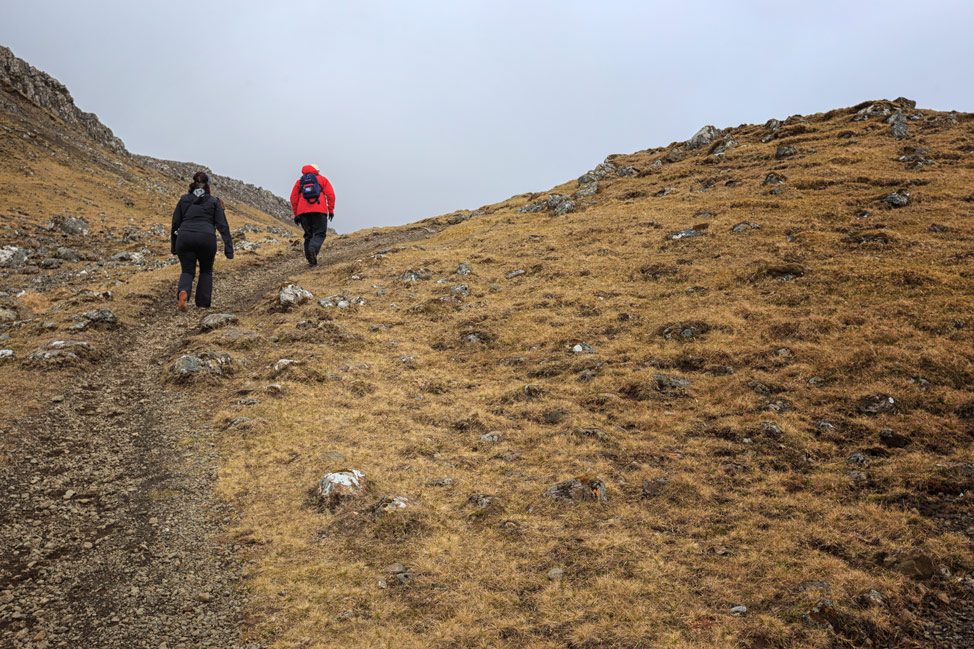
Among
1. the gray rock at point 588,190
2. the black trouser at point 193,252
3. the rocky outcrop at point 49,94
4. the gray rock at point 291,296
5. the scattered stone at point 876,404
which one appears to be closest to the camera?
the scattered stone at point 876,404

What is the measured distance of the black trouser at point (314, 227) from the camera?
24391 millimetres

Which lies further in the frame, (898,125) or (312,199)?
(898,125)

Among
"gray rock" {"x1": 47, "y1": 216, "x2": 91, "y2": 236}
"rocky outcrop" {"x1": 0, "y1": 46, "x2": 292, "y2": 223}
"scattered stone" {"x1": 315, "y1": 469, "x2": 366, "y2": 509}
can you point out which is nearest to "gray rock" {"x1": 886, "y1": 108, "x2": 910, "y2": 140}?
"scattered stone" {"x1": 315, "y1": 469, "x2": 366, "y2": 509}

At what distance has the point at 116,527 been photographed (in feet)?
22.7

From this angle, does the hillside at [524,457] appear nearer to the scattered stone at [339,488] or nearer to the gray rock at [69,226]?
the scattered stone at [339,488]

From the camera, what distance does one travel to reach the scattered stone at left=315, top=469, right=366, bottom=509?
8086mm

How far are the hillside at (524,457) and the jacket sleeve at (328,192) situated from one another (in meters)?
4.82

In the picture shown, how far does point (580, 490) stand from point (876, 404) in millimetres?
6419

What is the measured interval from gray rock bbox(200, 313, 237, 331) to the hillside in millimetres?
73

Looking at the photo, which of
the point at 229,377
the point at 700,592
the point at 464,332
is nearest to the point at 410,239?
the point at 464,332

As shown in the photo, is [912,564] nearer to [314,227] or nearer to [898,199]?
[898,199]

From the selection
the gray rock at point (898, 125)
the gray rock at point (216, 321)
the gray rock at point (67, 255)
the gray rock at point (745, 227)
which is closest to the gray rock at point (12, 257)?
the gray rock at point (67, 255)

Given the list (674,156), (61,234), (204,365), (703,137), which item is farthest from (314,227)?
(703,137)

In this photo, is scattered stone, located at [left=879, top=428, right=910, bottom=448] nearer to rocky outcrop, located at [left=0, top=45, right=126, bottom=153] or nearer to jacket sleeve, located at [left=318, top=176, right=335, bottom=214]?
jacket sleeve, located at [left=318, top=176, right=335, bottom=214]
